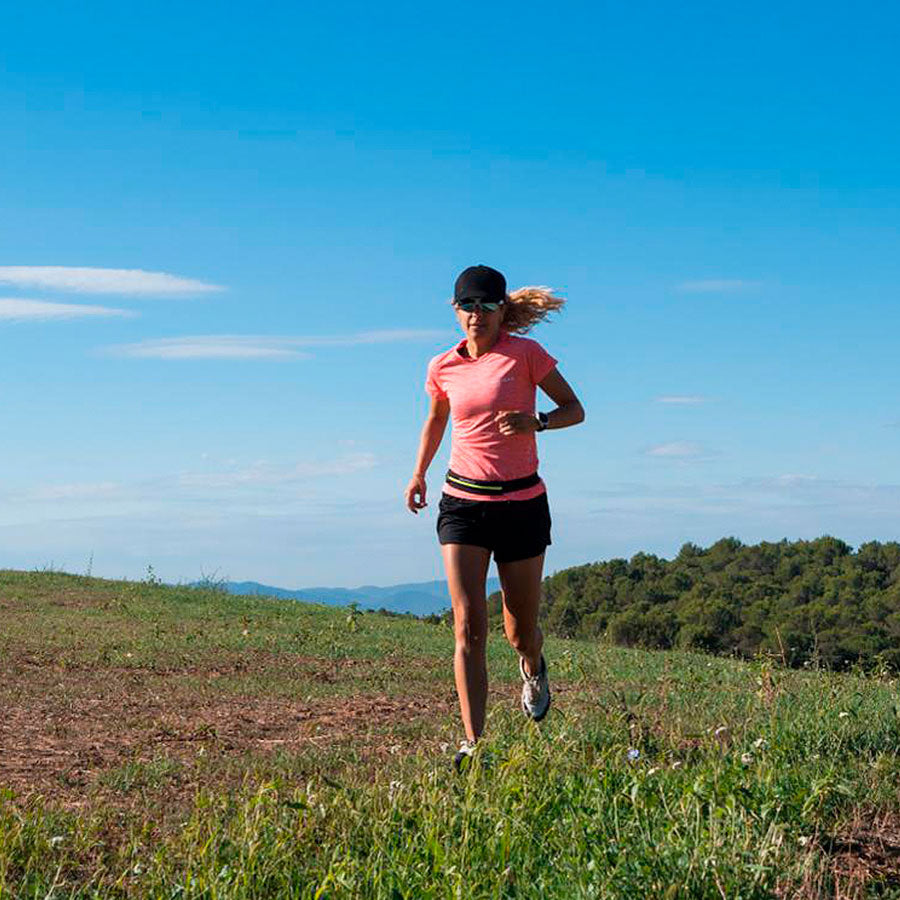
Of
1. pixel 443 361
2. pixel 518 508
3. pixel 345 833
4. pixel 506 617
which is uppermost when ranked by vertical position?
pixel 443 361

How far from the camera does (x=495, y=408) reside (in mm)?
6887

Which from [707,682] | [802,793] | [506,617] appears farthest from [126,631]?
[802,793]

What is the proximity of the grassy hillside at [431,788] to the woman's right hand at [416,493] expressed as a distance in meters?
1.45

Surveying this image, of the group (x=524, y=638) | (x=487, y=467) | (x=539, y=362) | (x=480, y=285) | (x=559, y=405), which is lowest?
(x=524, y=638)

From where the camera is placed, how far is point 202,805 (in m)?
5.55

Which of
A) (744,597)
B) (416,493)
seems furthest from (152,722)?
(744,597)

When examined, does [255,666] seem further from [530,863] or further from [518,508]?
[530,863]

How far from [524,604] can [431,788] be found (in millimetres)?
1838

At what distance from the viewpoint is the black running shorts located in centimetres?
687

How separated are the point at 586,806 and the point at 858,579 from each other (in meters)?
38.1

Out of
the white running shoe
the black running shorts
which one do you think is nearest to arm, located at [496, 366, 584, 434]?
the black running shorts

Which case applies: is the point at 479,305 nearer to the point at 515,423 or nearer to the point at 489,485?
the point at 515,423

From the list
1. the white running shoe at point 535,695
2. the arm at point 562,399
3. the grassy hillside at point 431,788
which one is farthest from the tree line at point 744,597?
the arm at point 562,399

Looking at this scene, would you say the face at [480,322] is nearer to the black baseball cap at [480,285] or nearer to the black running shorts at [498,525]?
the black baseball cap at [480,285]
